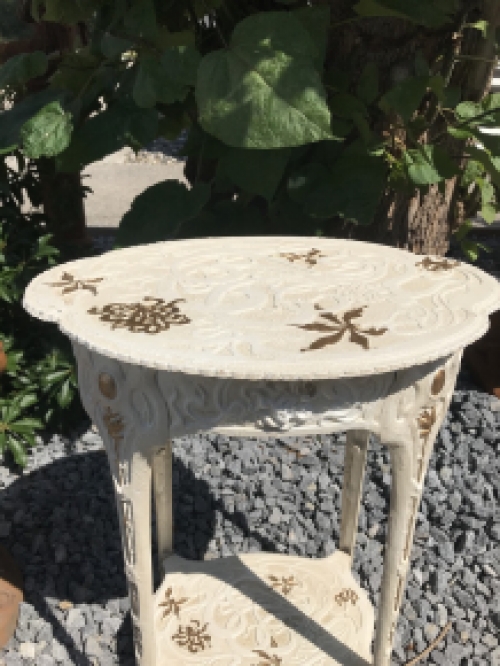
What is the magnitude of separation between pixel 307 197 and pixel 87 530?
3.30ft

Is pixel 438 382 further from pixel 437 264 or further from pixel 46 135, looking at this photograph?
pixel 46 135

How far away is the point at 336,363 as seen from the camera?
0.84 m

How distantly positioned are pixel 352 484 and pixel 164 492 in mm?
442

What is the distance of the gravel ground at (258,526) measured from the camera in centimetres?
153

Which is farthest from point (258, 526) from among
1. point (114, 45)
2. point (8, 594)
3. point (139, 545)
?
point (114, 45)

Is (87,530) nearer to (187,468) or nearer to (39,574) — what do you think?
(39,574)

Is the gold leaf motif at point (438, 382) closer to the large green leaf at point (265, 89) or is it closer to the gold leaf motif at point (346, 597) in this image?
the large green leaf at point (265, 89)

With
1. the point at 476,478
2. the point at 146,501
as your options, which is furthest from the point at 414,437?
the point at 476,478

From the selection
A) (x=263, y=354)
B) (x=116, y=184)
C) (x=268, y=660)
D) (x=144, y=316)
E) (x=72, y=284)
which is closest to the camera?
(x=263, y=354)

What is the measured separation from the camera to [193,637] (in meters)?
1.48

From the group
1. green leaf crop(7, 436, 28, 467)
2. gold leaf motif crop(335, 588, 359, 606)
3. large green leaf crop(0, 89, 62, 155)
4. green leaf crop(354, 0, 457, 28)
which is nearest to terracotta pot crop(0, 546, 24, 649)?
green leaf crop(7, 436, 28, 467)

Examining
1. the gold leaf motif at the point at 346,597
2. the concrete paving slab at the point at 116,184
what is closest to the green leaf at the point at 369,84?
the gold leaf motif at the point at 346,597

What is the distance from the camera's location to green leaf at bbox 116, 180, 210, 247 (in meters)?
1.59

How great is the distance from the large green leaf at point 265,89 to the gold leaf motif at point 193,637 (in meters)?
1.04
